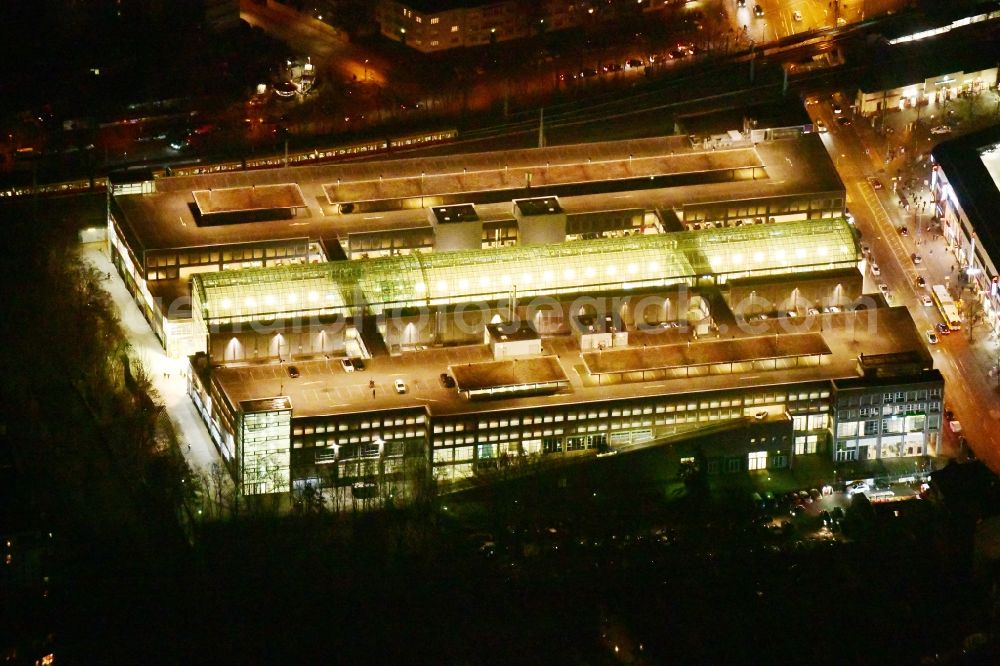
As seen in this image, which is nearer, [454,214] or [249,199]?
[454,214]

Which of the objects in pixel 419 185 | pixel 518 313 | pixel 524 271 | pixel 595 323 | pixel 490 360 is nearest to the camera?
pixel 490 360

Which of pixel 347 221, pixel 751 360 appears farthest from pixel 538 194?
pixel 751 360

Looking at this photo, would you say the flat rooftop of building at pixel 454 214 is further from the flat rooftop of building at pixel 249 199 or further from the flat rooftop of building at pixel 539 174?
the flat rooftop of building at pixel 249 199

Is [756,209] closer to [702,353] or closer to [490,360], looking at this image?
[702,353]

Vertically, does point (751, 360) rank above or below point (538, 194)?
below

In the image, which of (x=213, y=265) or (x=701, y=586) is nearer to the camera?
(x=701, y=586)

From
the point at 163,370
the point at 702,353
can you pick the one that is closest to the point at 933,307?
the point at 702,353

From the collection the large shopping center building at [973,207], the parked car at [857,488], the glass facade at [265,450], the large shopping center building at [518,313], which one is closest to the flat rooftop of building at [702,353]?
the large shopping center building at [518,313]

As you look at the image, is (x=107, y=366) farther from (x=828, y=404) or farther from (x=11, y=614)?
(x=828, y=404)
